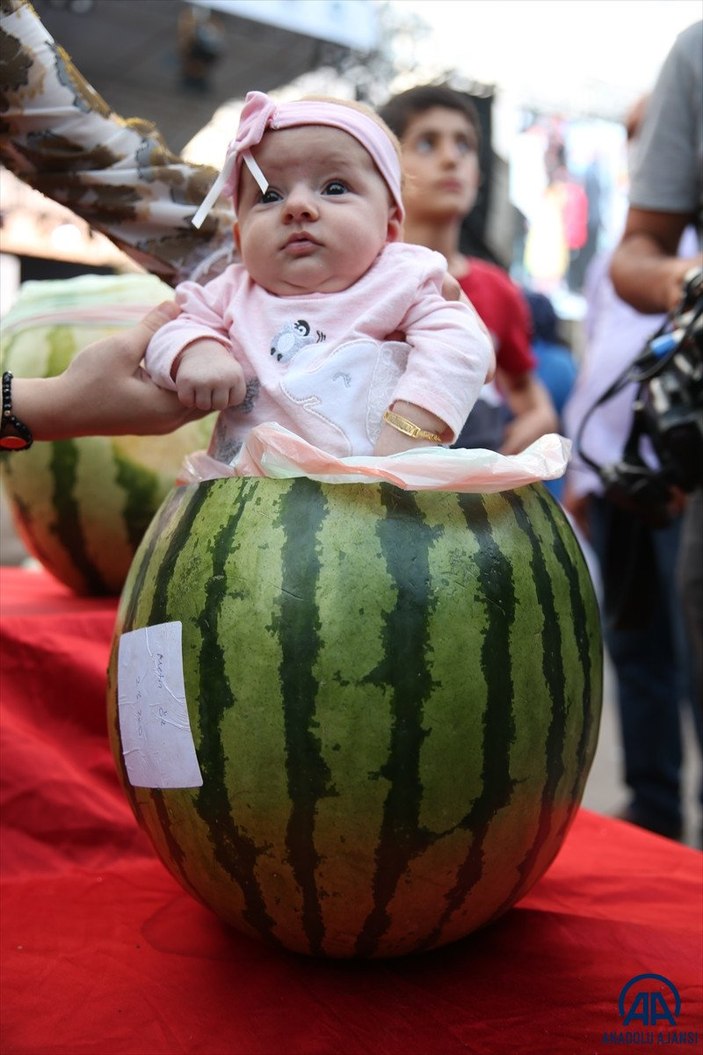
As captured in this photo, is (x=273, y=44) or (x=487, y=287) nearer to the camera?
(x=487, y=287)

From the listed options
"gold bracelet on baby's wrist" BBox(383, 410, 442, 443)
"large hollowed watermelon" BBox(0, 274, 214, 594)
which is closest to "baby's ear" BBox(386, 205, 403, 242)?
"gold bracelet on baby's wrist" BBox(383, 410, 442, 443)

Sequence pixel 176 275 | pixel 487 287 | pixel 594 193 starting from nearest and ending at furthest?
1. pixel 176 275
2. pixel 487 287
3. pixel 594 193

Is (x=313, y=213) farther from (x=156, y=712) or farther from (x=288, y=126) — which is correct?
(x=156, y=712)

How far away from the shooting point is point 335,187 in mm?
1282

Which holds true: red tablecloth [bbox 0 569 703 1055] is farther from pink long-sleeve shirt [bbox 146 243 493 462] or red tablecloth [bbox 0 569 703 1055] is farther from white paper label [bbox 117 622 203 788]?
pink long-sleeve shirt [bbox 146 243 493 462]

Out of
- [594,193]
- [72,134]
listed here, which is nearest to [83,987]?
[72,134]

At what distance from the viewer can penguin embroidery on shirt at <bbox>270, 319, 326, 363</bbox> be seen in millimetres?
1271

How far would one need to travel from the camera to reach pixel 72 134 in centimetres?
160

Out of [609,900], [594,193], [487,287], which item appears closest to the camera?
[609,900]

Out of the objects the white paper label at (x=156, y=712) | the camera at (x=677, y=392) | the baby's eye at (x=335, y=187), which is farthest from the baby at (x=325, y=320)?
the camera at (x=677, y=392)

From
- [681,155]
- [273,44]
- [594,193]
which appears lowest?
[681,155]

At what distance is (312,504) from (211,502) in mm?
135

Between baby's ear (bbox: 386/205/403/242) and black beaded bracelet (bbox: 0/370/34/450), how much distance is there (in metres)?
0.56

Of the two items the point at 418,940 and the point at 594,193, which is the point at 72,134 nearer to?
the point at 418,940
